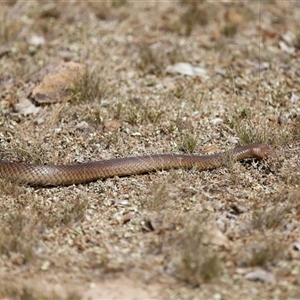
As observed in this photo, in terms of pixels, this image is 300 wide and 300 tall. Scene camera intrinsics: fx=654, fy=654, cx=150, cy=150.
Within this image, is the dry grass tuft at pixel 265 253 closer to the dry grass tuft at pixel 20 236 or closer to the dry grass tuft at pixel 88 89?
the dry grass tuft at pixel 20 236

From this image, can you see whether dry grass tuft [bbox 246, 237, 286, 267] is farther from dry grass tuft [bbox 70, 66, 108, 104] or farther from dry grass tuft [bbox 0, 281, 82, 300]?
dry grass tuft [bbox 70, 66, 108, 104]

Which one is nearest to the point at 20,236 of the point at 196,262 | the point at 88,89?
the point at 196,262

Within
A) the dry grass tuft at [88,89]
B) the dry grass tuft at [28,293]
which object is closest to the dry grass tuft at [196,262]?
the dry grass tuft at [28,293]

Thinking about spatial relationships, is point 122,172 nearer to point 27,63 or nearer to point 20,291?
point 20,291

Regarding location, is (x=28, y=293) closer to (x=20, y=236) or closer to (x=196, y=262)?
(x=20, y=236)

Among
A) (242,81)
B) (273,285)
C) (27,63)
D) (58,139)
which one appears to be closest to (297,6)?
(242,81)

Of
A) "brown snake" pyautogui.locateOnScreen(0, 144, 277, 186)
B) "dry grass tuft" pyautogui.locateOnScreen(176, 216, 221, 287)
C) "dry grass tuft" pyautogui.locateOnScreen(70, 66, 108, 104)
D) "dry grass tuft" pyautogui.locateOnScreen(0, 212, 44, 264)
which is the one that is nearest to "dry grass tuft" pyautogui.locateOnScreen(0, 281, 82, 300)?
"dry grass tuft" pyautogui.locateOnScreen(0, 212, 44, 264)
